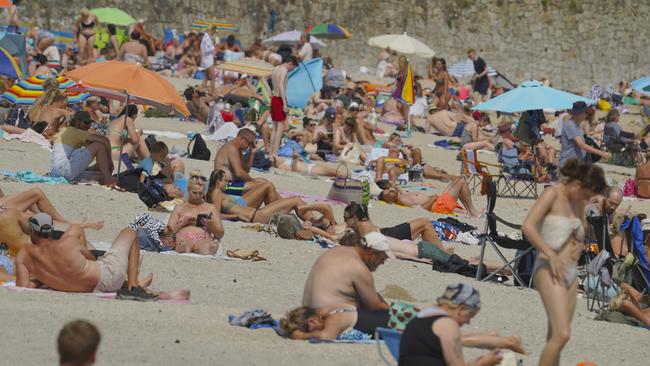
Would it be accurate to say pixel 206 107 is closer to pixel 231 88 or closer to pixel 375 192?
pixel 231 88

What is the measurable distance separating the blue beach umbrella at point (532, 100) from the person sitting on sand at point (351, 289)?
840cm

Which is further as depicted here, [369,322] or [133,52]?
[133,52]

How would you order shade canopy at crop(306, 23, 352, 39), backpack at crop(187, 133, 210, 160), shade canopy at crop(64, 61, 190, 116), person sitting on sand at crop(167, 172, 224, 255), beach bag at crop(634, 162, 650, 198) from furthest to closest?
shade canopy at crop(306, 23, 352, 39), beach bag at crop(634, 162, 650, 198), backpack at crop(187, 133, 210, 160), shade canopy at crop(64, 61, 190, 116), person sitting on sand at crop(167, 172, 224, 255)

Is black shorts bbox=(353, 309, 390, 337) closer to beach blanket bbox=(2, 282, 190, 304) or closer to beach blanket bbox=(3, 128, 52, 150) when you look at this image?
beach blanket bbox=(2, 282, 190, 304)

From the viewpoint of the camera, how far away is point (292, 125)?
1956 centimetres

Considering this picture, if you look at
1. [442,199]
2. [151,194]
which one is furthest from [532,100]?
[151,194]

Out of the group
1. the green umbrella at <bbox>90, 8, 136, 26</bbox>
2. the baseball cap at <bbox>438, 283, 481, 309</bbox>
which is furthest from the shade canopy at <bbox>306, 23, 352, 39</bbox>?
the baseball cap at <bbox>438, 283, 481, 309</bbox>

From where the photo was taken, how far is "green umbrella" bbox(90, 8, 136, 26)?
84.0ft

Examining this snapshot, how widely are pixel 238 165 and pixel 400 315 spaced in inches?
197

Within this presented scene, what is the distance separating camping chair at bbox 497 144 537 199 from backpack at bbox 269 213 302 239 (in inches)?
204

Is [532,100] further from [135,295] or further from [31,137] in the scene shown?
[135,295]

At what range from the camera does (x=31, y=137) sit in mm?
14242

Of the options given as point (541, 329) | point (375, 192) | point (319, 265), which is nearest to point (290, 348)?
point (319, 265)

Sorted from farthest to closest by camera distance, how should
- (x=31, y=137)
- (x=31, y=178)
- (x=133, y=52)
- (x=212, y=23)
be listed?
(x=212, y=23)
(x=133, y=52)
(x=31, y=137)
(x=31, y=178)
